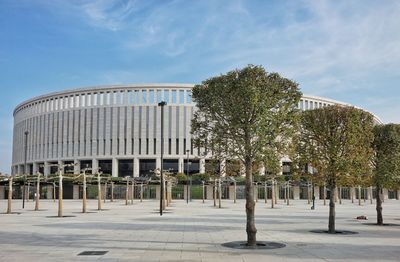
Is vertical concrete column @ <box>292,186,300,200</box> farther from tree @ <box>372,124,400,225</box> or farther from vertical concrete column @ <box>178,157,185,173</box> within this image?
tree @ <box>372,124,400,225</box>

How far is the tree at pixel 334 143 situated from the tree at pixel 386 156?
3481 mm

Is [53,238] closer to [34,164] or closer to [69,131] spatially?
[69,131]

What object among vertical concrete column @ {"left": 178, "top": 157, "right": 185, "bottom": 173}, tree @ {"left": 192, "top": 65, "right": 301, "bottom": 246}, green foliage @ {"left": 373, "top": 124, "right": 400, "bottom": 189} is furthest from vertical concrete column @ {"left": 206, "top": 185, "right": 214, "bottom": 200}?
tree @ {"left": 192, "top": 65, "right": 301, "bottom": 246}

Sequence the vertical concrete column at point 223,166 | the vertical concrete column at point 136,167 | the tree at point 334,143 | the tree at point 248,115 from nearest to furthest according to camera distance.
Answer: the tree at point 248,115
the vertical concrete column at point 223,166
the tree at point 334,143
the vertical concrete column at point 136,167

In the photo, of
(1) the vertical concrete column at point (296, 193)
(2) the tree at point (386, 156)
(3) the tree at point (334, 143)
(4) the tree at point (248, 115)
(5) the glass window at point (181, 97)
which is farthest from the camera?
(5) the glass window at point (181, 97)

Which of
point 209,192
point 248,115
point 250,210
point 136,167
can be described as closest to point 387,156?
point 250,210

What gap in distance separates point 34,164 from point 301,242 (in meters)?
119

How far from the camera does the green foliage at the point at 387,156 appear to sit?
2731 cm

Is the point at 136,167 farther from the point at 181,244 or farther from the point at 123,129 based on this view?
the point at 181,244

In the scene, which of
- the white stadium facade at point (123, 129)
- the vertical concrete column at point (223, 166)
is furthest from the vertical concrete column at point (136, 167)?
the vertical concrete column at point (223, 166)

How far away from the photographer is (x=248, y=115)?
60.7 feet

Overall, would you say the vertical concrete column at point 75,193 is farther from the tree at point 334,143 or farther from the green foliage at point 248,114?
the green foliage at point 248,114

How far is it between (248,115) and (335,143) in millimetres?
7136

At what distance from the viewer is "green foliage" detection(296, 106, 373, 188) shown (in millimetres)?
23281
